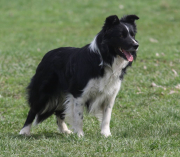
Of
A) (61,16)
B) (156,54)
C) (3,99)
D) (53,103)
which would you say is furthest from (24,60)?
(61,16)

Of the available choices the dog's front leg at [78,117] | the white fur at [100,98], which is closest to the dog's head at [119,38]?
the white fur at [100,98]

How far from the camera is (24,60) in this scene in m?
11.1

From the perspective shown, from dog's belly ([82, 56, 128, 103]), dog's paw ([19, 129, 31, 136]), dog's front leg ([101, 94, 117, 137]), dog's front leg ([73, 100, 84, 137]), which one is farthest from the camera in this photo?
dog's paw ([19, 129, 31, 136])

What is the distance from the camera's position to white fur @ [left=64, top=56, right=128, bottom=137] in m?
5.66

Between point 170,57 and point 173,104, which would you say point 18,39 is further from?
point 173,104

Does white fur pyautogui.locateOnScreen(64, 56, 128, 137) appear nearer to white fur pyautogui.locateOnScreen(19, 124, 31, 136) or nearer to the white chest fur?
the white chest fur

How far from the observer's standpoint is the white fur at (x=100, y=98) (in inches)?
223

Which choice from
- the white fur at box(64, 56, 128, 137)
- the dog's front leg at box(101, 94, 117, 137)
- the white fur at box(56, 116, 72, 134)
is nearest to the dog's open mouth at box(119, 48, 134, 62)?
the white fur at box(64, 56, 128, 137)

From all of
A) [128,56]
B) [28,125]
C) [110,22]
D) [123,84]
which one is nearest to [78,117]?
[28,125]

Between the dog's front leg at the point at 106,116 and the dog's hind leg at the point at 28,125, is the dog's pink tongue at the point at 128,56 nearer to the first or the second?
the dog's front leg at the point at 106,116

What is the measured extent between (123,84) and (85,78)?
3.58 metres

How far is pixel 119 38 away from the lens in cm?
548

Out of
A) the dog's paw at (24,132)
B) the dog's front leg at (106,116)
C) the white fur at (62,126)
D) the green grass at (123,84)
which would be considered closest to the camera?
the green grass at (123,84)

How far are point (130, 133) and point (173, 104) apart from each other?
2019 millimetres
